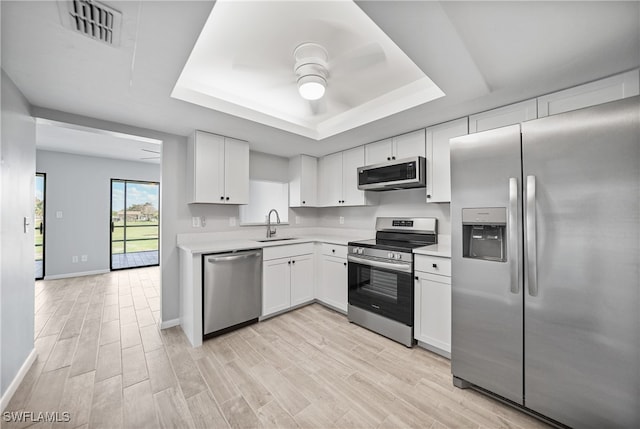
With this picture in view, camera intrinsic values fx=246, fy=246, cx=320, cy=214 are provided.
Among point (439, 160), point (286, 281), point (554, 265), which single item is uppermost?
point (439, 160)

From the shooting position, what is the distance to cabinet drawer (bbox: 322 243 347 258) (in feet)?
10.3

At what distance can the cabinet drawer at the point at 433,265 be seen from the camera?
7.13 feet

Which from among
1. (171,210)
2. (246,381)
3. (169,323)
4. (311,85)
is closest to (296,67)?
(311,85)

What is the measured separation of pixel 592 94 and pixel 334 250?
2.67 m

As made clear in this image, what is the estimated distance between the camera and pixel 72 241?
5.04m

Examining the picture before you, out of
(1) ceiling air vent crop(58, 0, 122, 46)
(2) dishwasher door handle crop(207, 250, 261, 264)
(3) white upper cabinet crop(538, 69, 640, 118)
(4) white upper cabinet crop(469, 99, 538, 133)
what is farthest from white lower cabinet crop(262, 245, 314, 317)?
(3) white upper cabinet crop(538, 69, 640, 118)

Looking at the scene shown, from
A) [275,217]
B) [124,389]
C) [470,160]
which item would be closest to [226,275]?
[124,389]

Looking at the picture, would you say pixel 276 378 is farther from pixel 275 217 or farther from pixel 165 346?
pixel 275 217

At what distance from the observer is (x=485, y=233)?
5.94 ft

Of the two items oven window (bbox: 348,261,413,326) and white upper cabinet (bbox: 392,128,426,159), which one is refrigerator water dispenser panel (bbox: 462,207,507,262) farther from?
white upper cabinet (bbox: 392,128,426,159)

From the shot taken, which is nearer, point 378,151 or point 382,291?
point 382,291

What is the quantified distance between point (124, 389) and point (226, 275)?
113 cm

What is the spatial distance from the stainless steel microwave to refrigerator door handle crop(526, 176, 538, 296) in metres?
1.16

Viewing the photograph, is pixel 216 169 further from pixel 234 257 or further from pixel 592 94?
pixel 592 94
